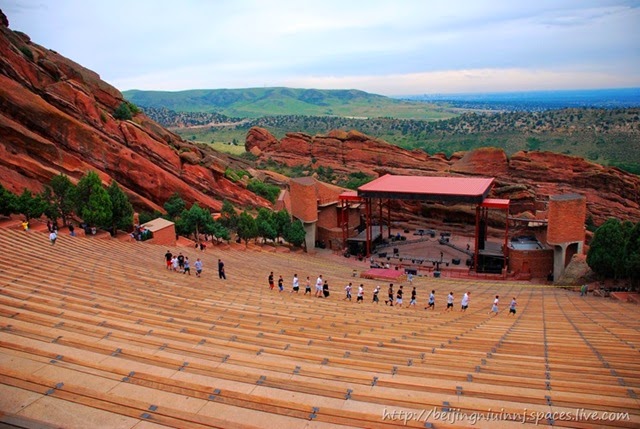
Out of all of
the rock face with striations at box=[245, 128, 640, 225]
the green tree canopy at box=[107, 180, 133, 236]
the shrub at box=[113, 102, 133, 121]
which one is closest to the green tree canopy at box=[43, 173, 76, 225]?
the green tree canopy at box=[107, 180, 133, 236]

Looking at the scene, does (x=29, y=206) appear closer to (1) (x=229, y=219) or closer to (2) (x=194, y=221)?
(2) (x=194, y=221)

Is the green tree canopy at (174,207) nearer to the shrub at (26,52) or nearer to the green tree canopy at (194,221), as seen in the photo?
the green tree canopy at (194,221)

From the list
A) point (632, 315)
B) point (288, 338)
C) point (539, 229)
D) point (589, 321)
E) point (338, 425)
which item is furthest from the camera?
point (539, 229)

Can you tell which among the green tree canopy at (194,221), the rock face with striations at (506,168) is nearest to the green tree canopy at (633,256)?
the rock face with striations at (506,168)

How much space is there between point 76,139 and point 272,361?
3372 centimetres

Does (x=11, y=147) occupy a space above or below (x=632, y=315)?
above

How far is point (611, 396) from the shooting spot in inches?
286

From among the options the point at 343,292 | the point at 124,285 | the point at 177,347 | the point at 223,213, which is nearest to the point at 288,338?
the point at 177,347

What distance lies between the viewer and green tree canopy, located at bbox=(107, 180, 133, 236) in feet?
89.7

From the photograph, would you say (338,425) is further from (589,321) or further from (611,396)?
(589,321)

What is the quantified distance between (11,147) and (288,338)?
29472 millimetres

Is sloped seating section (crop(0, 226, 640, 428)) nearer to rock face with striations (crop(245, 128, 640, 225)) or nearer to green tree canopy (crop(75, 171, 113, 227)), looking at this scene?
green tree canopy (crop(75, 171, 113, 227))

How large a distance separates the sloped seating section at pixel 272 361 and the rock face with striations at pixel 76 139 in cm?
1833

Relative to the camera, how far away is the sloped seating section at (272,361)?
5977mm
